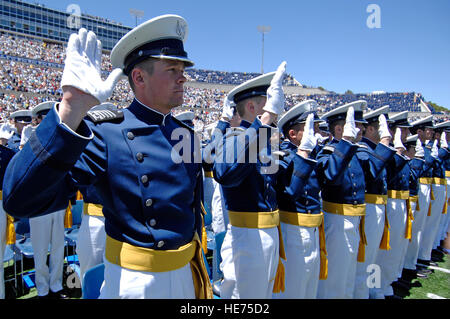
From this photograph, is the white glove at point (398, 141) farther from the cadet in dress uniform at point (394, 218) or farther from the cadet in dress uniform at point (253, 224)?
the cadet in dress uniform at point (253, 224)

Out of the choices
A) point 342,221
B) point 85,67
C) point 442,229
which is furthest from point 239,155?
point 442,229

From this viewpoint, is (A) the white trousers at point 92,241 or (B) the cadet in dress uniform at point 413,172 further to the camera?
(B) the cadet in dress uniform at point 413,172

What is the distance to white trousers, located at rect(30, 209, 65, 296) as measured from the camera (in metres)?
4.16

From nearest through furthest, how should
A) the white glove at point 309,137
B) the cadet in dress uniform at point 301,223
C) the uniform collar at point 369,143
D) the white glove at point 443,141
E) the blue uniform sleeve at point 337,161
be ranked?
the white glove at point 309,137, the cadet in dress uniform at point 301,223, the blue uniform sleeve at point 337,161, the uniform collar at point 369,143, the white glove at point 443,141

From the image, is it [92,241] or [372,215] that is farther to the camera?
[372,215]

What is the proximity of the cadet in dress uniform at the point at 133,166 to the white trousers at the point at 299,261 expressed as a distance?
68.6 inches

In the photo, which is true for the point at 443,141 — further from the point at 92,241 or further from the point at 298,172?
the point at 92,241

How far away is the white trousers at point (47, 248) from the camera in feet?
13.7

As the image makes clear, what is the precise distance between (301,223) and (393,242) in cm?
267

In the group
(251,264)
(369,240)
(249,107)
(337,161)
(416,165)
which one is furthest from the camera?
(416,165)

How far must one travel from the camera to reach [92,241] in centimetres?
349

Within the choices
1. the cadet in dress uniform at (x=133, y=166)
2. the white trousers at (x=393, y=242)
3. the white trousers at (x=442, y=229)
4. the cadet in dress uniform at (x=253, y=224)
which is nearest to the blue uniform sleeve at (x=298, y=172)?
the cadet in dress uniform at (x=253, y=224)

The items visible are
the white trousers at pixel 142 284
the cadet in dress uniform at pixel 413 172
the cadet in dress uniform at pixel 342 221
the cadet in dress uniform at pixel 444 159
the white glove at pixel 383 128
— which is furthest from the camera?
the cadet in dress uniform at pixel 444 159
